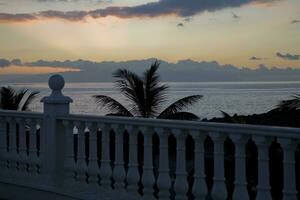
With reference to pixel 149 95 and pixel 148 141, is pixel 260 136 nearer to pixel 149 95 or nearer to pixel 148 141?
pixel 148 141

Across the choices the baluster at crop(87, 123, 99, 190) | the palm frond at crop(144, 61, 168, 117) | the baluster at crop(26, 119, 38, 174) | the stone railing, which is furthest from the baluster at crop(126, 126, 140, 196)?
the palm frond at crop(144, 61, 168, 117)

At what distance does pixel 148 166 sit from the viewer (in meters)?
5.96

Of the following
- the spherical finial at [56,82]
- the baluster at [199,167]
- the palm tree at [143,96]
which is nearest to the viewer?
the baluster at [199,167]

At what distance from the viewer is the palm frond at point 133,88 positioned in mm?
19766

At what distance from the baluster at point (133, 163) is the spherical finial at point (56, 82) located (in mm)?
1527

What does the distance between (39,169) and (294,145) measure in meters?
3.97

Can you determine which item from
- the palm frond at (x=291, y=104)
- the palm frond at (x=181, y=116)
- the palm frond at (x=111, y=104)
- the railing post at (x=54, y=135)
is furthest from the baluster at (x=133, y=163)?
the palm frond at (x=111, y=104)

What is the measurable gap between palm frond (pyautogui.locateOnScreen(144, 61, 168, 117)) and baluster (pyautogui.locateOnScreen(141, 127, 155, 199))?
13.9 m

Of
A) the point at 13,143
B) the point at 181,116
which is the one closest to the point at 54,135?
the point at 13,143

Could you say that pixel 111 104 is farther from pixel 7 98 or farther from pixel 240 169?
pixel 240 169

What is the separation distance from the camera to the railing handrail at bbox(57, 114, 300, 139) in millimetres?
4617

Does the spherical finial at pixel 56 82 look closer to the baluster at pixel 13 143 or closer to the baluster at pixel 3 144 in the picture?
the baluster at pixel 13 143

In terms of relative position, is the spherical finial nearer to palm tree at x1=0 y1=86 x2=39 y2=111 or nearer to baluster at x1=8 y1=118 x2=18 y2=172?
baluster at x1=8 y1=118 x2=18 y2=172

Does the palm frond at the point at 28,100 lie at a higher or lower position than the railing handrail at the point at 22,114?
lower
